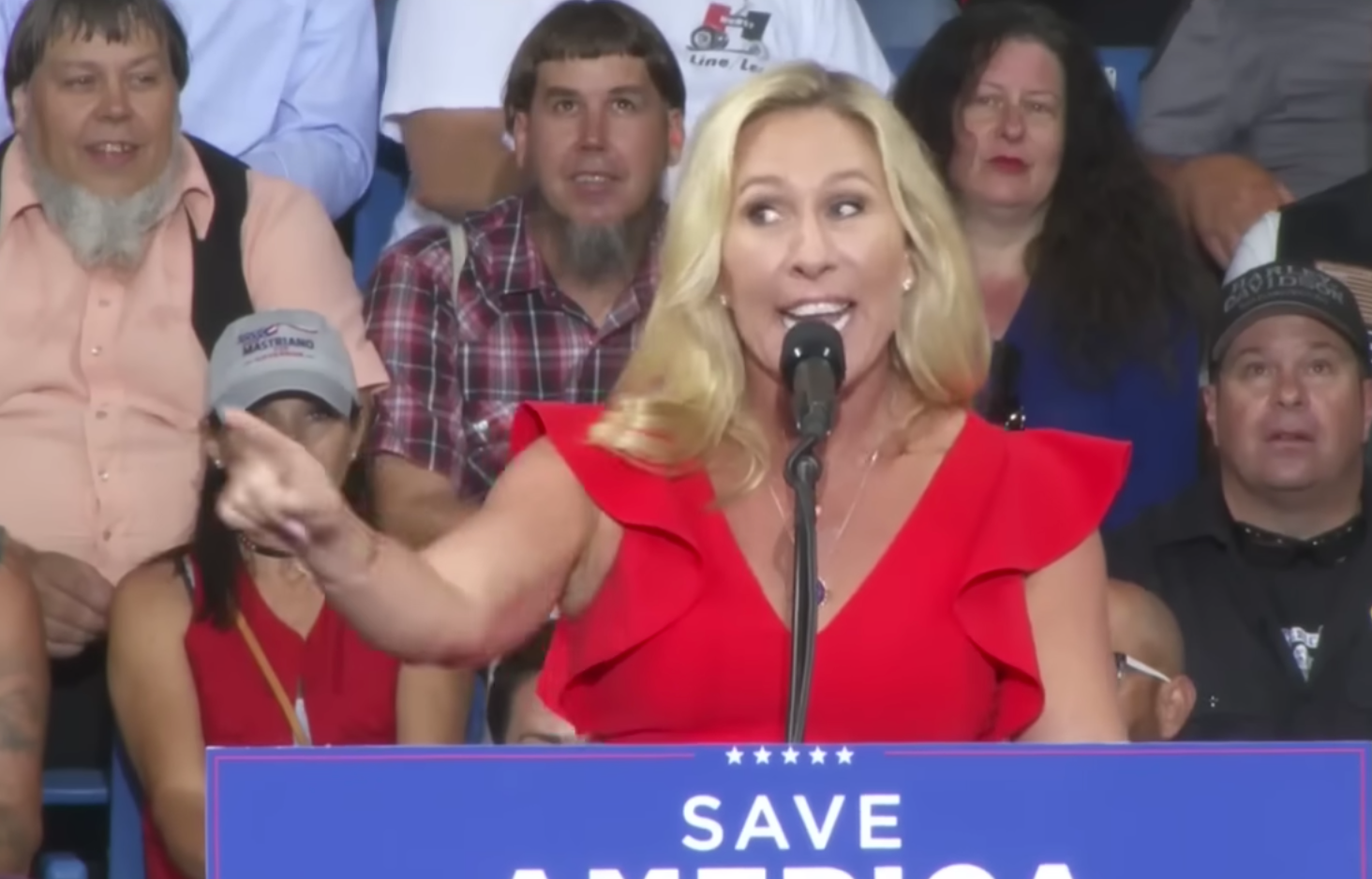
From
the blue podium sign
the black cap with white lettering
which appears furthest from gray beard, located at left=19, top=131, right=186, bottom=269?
the blue podium sign

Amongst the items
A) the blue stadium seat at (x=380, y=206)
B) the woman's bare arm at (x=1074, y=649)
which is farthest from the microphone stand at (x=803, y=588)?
the blue stadium seat at (x=380, y=206)

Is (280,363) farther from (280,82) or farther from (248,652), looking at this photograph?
(280,82)

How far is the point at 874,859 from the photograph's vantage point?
2.02 metres

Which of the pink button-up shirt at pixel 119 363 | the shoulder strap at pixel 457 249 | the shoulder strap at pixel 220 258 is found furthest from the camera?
the shoulder strap at pixel 457 249

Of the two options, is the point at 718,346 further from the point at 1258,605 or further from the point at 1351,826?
the point at 1258,605

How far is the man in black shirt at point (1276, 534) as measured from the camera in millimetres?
4312

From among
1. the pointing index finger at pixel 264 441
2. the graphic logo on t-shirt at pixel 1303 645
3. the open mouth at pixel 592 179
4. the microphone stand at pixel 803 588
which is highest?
the open mouth at pixel 592 179

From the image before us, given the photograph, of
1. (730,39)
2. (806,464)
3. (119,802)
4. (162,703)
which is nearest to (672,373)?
(806,464)

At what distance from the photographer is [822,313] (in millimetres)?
2738

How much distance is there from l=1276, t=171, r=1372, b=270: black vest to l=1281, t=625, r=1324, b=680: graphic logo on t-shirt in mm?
923

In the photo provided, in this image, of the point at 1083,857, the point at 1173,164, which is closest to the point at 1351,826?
the point at 1083,857

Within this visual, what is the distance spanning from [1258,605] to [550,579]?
2.15 meters

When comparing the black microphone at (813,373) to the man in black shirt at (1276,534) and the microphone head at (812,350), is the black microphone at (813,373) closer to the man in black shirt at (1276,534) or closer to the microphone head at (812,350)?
the microphone head at (812,350)

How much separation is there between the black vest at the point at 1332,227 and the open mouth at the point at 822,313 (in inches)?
98.6
